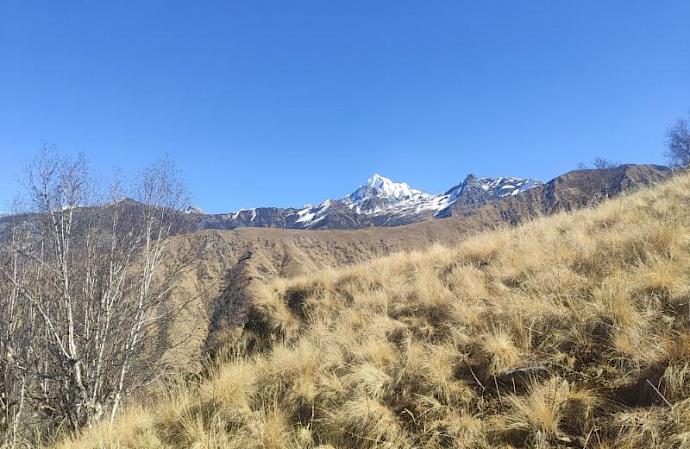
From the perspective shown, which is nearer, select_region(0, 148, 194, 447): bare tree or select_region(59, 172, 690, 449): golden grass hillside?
select_region(59, 172, 690, 449): golden grass hillside

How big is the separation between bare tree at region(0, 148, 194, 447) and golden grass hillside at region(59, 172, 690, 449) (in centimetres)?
998

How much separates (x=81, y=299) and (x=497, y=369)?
17012 millimetres

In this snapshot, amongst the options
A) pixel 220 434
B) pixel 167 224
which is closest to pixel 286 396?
pixel 220 434

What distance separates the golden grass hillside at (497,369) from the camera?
3.27m

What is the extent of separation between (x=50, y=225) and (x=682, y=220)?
56.8 ft

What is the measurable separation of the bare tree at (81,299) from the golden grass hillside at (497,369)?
998cm

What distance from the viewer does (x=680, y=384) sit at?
3002 mm

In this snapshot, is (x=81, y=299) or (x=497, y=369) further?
(x=81, y=299)

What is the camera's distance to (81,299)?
16031 millimetres

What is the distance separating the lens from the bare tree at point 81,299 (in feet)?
44.4

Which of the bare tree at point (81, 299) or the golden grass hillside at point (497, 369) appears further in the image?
the bare tree at point (81, 299)

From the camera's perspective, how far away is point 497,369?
4.07 metres

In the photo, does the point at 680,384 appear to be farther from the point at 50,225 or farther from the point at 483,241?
the point at 50,225

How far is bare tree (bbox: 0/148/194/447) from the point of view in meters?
13.5
